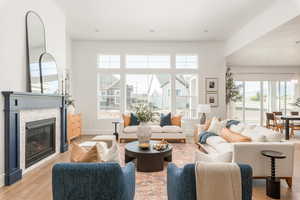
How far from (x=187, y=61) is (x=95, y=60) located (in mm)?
3297

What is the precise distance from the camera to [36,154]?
370 cm

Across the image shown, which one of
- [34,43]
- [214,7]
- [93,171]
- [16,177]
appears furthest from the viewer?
[214,7]

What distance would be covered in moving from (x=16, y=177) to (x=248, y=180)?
10.6ft

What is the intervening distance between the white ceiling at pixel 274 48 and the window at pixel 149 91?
2.54 meters

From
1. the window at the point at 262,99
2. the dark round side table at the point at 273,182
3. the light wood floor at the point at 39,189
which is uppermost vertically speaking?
the window at the point at 262,99

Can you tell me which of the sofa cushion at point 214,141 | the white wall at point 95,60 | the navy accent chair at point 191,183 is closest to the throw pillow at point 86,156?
the navy accent chair at point 191,183

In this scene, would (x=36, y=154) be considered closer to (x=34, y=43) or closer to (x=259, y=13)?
(x=34, y=43)

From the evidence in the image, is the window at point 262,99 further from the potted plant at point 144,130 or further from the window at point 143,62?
the potted plant at point 144,130

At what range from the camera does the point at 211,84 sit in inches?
280

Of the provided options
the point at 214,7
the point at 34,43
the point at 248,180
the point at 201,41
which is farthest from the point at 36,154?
the point at 201,41

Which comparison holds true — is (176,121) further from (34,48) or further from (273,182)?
(34,48)

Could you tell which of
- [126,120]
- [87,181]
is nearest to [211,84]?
[126,120]

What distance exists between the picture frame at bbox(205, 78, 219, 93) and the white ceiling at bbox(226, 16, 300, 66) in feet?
3.17

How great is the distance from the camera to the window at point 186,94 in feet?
23.7
